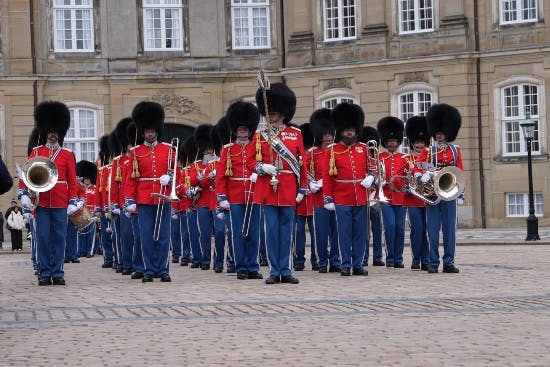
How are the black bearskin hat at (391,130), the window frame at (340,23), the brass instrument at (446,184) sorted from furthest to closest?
the window frame at (340,23)
the black bearskin hat at (391,130)
the brass instrument at (446,184)

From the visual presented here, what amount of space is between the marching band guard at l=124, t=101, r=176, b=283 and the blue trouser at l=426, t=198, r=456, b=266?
117 inches

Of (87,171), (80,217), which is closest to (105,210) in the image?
(80,217)

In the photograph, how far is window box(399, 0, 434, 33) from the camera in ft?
120

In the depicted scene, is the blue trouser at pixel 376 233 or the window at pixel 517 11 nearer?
the blue trouser at pixel 376 233

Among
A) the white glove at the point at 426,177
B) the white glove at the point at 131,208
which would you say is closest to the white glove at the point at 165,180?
the white glove at the point at 131,208

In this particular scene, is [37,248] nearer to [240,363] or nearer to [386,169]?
[386,169]

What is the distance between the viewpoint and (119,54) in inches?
1528

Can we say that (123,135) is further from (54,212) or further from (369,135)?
(369,135)

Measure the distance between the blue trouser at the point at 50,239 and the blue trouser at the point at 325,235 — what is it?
10.4ft

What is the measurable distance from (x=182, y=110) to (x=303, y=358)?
30068 millimetres

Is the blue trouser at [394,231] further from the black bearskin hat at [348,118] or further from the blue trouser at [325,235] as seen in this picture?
the black bearskin hat at [348,118]

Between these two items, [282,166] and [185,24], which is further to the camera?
[185,24]

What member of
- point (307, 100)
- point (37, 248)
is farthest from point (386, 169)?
point (307, 100)

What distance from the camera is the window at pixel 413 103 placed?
36.7 m
